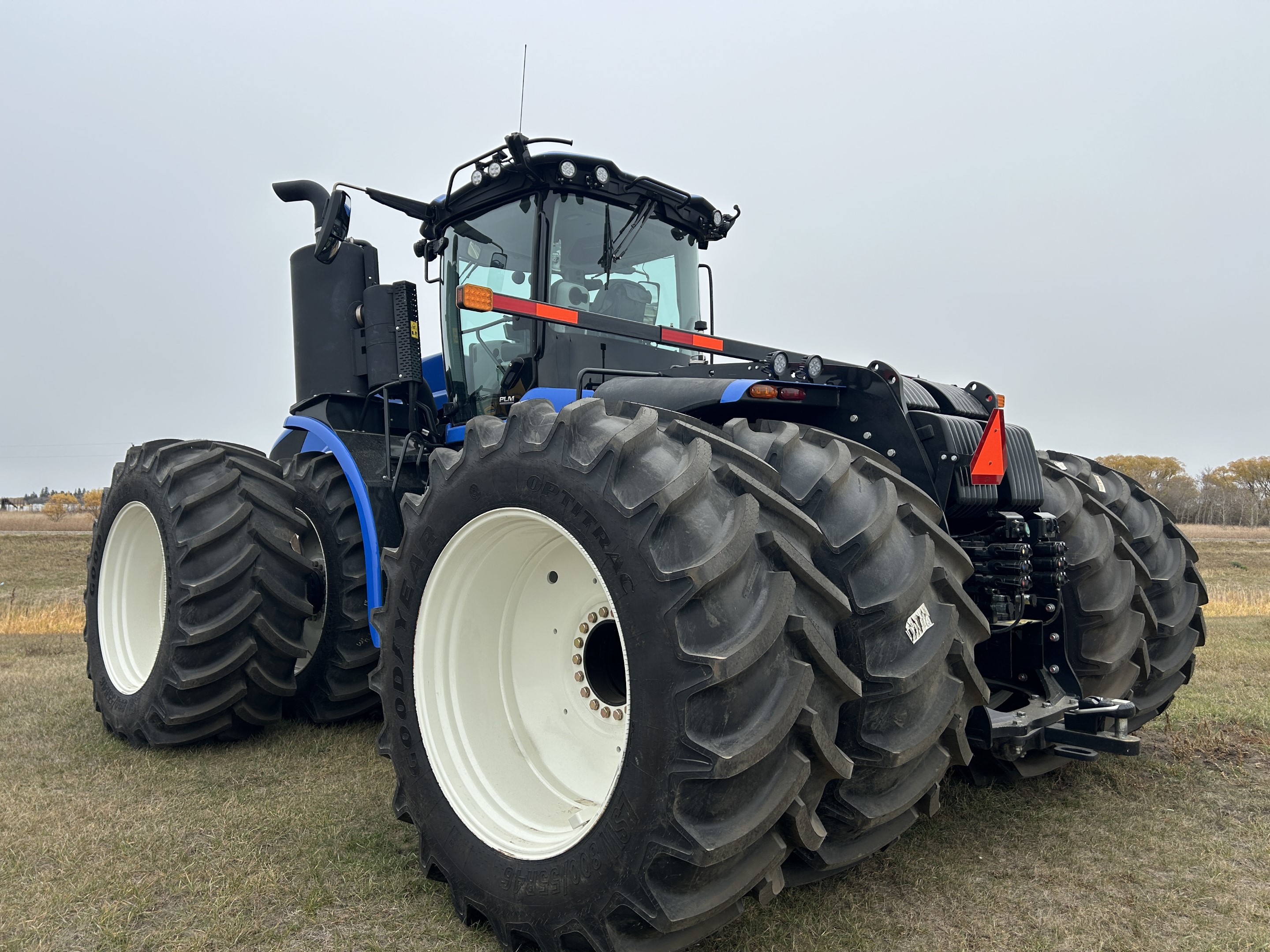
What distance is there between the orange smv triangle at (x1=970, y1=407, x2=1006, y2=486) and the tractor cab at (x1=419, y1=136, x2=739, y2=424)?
172 centimetres

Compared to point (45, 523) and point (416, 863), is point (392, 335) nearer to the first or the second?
point (416, 863)

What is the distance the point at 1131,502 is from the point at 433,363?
375 cm

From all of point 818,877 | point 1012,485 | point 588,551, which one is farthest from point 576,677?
point 1012,485

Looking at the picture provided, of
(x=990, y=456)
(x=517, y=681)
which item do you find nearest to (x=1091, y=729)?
(x=990, y=456)

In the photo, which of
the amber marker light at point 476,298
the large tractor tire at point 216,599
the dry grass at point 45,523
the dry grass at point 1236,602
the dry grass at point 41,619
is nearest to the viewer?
the amber marker light at point 476,298

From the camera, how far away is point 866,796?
2.21 m

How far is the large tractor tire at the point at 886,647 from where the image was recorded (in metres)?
2.16

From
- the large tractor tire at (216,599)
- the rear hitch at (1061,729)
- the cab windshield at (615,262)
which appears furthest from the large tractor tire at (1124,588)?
the large tractor tire at (216,599)

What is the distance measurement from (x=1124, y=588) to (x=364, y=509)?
3.20 m

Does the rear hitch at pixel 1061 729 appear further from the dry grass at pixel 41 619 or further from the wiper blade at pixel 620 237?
the dry grass at pixel 41 619

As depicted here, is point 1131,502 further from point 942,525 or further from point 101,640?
point 101,640

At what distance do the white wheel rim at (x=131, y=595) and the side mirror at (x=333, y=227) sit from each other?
5.44ft

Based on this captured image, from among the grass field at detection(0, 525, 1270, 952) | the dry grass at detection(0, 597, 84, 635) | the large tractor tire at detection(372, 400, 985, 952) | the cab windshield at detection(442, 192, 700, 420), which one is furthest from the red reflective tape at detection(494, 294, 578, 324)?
the dry grass at detection(0, 597, 84, 635)

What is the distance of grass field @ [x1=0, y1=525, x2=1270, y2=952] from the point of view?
7.82ft
